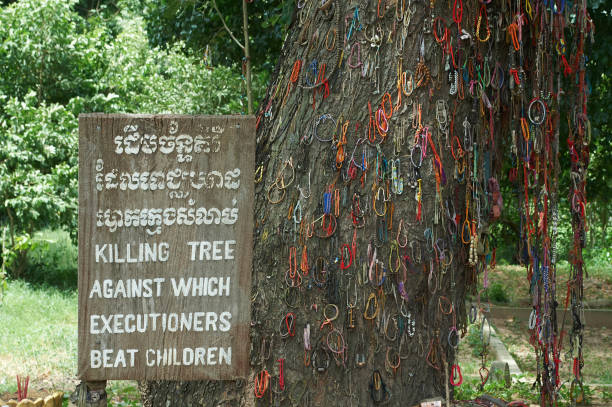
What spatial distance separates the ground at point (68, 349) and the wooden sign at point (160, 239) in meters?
1.76

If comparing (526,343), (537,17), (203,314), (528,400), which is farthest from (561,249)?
(203,314)

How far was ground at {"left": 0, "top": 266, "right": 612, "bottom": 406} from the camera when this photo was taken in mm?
5941

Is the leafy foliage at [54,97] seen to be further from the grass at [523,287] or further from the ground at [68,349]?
the grass at [523,287]

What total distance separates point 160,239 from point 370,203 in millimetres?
1144

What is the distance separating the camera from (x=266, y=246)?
3.66m

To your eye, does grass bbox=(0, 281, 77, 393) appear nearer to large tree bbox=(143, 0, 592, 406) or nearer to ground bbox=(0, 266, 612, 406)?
ground bbox=(0, 266, 612, 406)

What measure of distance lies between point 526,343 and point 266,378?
21.4 ft

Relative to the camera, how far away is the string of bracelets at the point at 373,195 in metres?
3.51

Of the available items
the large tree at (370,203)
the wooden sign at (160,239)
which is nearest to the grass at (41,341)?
the large tree at (370,203)

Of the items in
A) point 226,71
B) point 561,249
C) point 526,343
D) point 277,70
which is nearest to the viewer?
point 277,70

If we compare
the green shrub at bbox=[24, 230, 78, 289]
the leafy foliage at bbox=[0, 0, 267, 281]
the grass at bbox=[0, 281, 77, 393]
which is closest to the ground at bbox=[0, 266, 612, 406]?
the grass at bbox=[0, 281, 77, 393]

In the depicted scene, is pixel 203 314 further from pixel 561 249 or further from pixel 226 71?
pixel 561 249

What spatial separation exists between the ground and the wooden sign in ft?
5.77

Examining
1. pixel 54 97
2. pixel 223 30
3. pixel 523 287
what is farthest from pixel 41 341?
pixel 523 287
